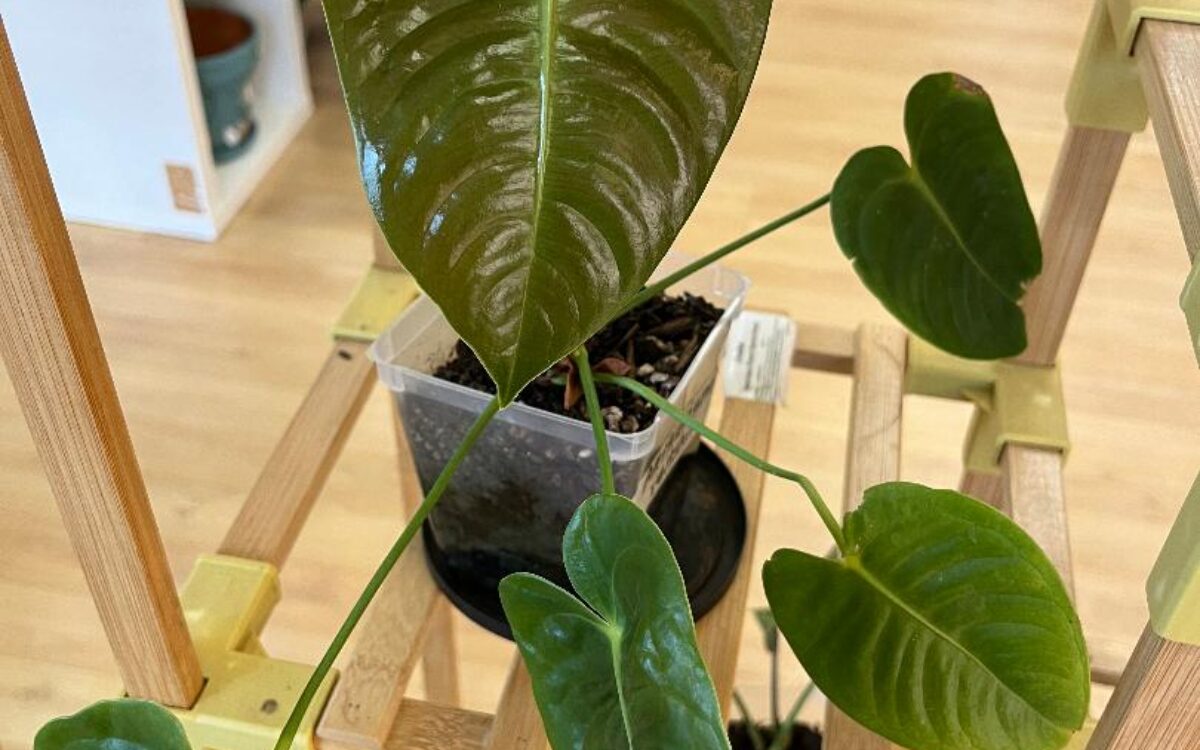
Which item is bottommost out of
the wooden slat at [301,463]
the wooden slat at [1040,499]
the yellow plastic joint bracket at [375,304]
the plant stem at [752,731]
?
the plant stem at [752,731]

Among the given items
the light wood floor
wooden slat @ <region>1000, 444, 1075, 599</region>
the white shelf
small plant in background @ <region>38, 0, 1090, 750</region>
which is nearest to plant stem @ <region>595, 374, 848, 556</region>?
small plant in background @ <region>38, 0, 1090, 750</region>

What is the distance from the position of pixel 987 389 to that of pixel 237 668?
0.60m

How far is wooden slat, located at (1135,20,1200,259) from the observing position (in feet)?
1.70

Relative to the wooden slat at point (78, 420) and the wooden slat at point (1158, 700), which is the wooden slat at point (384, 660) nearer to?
the wooden slat at point (78, 420)

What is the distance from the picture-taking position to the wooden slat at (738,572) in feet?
2.53

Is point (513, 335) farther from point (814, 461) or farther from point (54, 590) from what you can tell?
point (814, 461)

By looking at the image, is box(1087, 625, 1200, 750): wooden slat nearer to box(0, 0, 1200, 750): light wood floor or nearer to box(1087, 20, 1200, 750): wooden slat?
box(1087, 20, 1200, 750): wooden slat

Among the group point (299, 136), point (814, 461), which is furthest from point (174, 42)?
point (814, 461)

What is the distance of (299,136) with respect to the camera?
2.55 meters

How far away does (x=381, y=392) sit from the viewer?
1.98 metres

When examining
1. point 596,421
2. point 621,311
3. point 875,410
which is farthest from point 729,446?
point 875,410

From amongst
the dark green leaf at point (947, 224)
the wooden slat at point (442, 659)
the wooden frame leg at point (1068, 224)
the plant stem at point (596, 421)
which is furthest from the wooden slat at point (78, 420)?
the wooden frame leg at point (1068, 224)

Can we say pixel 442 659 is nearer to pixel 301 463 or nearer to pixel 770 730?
pixel 770 730

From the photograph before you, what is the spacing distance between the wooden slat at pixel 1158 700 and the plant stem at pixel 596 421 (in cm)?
25
